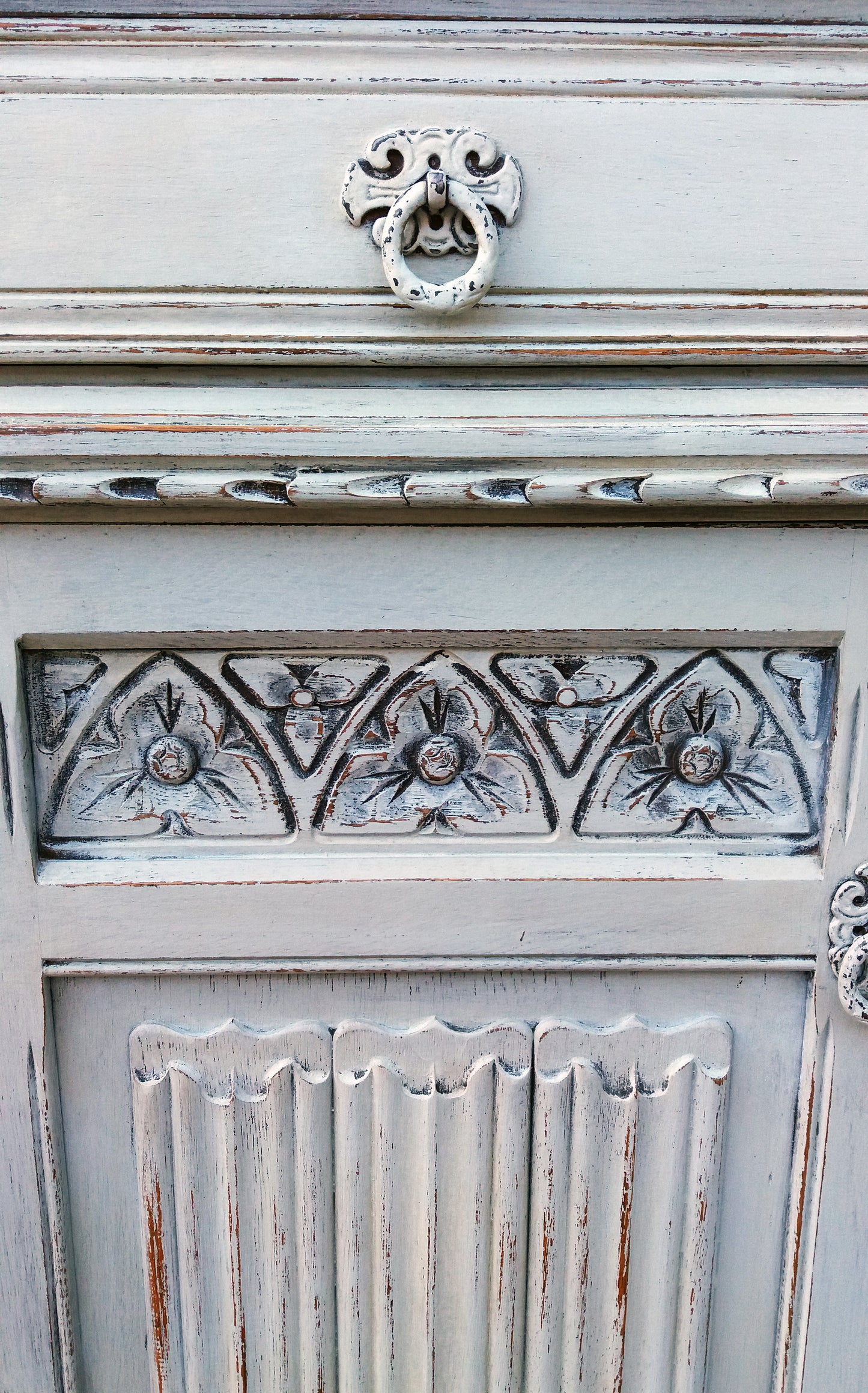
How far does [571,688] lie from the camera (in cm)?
56

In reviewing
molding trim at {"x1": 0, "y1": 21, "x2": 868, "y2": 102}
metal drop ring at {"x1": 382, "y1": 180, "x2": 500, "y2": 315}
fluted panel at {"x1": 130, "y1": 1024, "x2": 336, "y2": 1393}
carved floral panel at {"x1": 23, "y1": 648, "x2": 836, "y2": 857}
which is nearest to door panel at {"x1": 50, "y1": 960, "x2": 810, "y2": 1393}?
fluted panel at {"x1": 130, "y1": 1024, "x2": 336, "y2": 1393}

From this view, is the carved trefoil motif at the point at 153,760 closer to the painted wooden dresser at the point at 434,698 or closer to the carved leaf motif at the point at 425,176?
the painted wooden dresser at the point at 434,698

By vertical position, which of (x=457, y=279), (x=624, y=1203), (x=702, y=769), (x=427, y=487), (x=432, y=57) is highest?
(x=432, y=57)

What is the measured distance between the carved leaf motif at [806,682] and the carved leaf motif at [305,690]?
9.9 inches

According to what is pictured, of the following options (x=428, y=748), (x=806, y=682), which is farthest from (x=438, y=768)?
(x=806, y=682)

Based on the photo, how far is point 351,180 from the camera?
479 mm

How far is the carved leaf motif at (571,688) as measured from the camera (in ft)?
1.83

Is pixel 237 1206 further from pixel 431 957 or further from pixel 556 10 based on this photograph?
pixel 556 10

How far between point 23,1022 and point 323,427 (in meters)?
0.43

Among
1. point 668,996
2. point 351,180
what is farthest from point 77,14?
point 668,996

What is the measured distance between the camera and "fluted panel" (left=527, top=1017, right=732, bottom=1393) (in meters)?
0.59

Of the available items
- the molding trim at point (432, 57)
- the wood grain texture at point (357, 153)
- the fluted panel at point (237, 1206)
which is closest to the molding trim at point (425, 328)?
the wood grain texture at point (357, 153)

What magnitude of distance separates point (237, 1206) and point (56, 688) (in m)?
0.37

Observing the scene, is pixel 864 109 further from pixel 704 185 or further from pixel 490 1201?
pixel 490 1201
